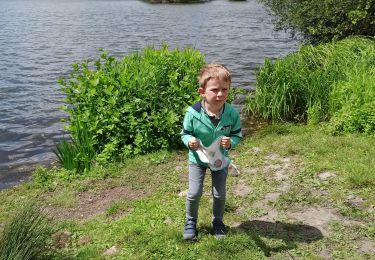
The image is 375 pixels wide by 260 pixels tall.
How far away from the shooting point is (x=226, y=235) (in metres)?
4.72

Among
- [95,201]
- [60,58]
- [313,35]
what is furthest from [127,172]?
[60,58]

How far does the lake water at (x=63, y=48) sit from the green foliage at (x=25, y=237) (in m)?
3.98

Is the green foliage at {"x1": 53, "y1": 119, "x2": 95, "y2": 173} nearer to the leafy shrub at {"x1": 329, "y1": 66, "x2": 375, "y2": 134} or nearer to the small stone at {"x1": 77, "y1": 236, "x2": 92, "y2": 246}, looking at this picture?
the small stone at {"x1": 77, "y1": 236, "x2": 92, "y2": 246}

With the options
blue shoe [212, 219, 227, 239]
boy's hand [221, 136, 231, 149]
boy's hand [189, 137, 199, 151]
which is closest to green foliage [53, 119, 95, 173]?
blue shoe [212, 219, 227, 239]

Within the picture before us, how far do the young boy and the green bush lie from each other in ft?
10.5

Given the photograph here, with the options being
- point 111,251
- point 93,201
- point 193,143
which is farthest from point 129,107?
point 193,143

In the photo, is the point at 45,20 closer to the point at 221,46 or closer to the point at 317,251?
the point at 221,46

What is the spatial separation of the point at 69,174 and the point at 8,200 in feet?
3.55

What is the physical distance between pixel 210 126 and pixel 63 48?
19.2m

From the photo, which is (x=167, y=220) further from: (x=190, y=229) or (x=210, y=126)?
(x=210, y=126)

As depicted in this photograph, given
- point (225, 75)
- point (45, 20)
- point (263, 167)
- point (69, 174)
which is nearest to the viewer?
point (225, 75)

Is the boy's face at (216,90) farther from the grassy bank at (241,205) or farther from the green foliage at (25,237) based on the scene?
the green foliage at (25,237)

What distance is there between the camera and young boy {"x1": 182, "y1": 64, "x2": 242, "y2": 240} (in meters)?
4.19

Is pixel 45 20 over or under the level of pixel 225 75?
under
